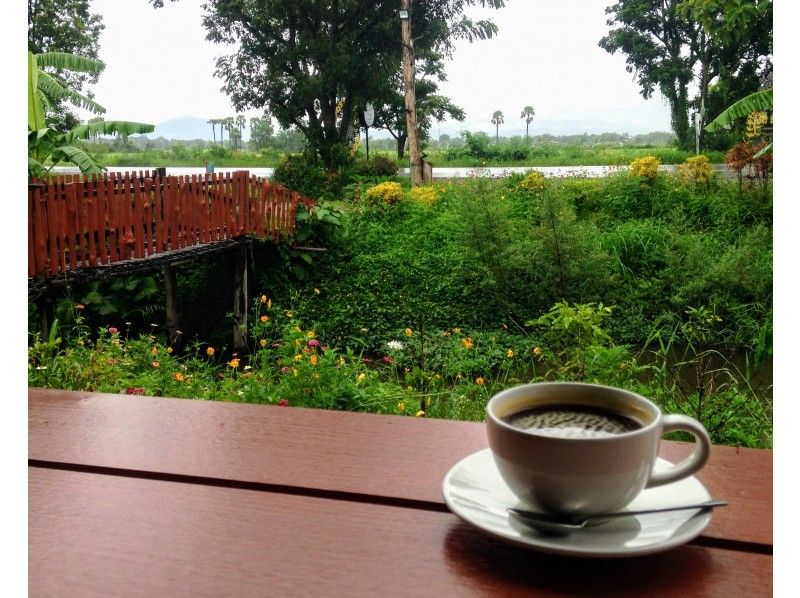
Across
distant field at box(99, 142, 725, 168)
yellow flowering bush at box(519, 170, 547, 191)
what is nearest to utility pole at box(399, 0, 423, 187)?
distant field at box(99, 142, 725, 168)

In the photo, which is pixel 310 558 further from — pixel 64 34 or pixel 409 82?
pixel 409 82

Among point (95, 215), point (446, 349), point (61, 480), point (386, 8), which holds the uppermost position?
point (386, 8)

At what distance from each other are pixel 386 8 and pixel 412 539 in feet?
22.6

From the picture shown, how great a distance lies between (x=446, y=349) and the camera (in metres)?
3.13

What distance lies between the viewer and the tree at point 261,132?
6277 millimetres

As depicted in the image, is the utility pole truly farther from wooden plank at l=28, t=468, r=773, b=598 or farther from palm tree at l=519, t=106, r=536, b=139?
wooden plank at l=28, t=468, r=773, b=598

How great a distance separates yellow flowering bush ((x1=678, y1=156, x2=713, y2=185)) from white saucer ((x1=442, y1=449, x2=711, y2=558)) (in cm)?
482

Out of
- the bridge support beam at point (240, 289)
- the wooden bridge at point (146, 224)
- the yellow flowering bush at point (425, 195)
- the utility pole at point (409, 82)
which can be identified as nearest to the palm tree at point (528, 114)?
the utility pole at point (409, 82)

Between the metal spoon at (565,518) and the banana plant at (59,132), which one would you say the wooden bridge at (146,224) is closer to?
the banana plant at (59,132)

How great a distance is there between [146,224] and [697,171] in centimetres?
328

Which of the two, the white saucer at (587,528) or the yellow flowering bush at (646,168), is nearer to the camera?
the white saucer at (587,528)

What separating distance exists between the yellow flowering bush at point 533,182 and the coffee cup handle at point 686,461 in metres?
4.65

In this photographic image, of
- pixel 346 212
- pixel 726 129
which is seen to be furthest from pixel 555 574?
pixel 726 129
